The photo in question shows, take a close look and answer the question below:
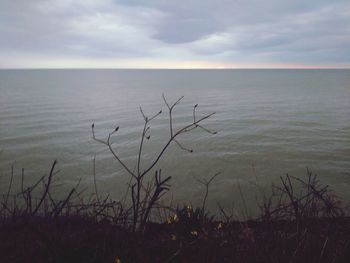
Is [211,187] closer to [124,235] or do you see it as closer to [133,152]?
[133,152]

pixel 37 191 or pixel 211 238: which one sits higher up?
pixel 211 238

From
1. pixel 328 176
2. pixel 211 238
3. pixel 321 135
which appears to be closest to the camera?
pixel 211 238

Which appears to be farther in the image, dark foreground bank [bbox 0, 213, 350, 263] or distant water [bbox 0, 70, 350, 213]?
distant water [bbox 0, 70, 350, 213]

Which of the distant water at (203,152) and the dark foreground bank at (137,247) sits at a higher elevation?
the dark foreground bank at (137,247)

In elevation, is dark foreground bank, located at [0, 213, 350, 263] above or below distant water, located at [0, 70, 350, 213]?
above

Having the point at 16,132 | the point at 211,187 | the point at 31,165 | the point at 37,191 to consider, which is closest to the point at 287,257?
the point at 211,187

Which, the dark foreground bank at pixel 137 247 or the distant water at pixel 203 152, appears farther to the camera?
the distant water at pixel 203 152

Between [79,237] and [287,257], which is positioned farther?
[79,237]

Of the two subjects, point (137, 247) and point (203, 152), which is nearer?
point (137, 247)

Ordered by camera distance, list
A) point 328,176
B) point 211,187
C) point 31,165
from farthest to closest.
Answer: point 31,165 < point 328,176 < point 211,187

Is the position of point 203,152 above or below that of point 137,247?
below

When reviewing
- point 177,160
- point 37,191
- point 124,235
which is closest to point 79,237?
point 124,235

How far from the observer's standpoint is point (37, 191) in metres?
10.8

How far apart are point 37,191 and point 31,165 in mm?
4220
